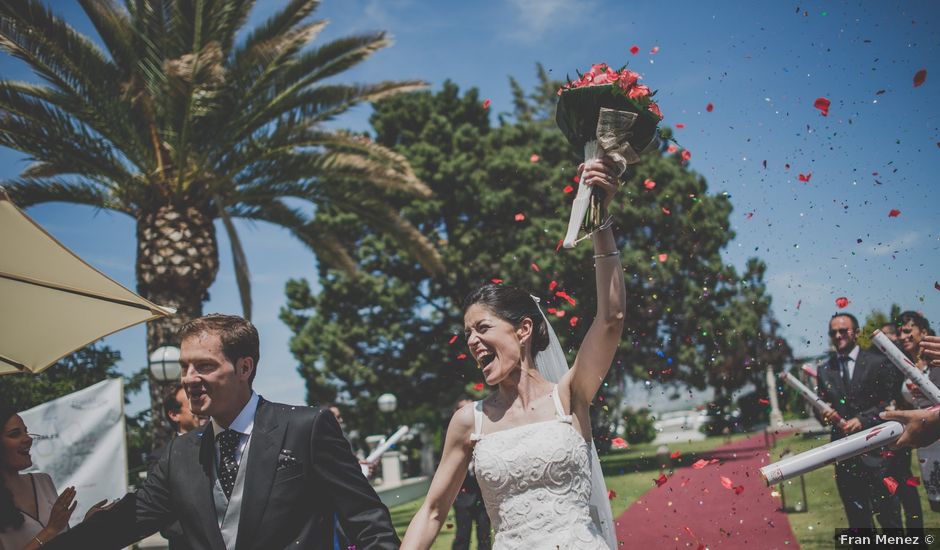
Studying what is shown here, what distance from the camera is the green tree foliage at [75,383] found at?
14773mm

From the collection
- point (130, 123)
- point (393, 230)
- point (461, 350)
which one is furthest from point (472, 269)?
point (130, 123)

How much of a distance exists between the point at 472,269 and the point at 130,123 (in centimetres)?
1789

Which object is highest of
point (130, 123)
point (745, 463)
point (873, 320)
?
point (130, 123)

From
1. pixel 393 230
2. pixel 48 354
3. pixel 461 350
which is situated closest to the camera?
pixel 48 354

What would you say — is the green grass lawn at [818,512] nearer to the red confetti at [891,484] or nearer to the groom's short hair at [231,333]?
the red confetti at [891,484]

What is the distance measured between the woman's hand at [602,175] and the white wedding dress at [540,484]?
1082mm

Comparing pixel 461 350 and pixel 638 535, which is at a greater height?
pixel 461 350

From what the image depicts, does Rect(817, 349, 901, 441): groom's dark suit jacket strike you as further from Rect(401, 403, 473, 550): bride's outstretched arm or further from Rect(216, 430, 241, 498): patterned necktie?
Rect(216, 430, 241, 498): patterned necktie

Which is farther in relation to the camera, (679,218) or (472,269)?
(472,269)

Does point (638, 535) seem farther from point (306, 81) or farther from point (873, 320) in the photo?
point (306, 81)

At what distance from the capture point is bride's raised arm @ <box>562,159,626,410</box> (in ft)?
11.2

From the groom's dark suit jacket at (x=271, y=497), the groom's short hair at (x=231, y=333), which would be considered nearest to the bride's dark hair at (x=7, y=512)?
the groom's dark suit jacket at (x=271, y=497)

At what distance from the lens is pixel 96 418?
27.8 feet

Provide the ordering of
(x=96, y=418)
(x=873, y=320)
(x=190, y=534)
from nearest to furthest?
(x=190, y=534), (x=873, y=320), (x=96, y=418)
